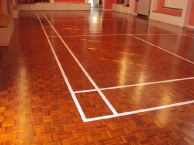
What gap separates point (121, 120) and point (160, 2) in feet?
51.2

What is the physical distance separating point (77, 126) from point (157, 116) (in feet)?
4.61

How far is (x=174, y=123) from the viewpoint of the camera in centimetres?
351

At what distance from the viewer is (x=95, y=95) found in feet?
14.3

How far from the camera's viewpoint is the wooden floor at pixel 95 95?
3166 millimetres

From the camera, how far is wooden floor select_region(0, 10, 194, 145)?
3166mm

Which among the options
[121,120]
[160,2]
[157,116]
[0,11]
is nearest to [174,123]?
[157,116]

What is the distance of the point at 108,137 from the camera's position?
311 centimetres

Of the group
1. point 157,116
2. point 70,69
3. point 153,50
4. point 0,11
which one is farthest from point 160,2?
point 157,116

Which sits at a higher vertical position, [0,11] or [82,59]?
[0,11]

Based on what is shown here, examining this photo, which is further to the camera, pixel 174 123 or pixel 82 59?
pixel 82 59

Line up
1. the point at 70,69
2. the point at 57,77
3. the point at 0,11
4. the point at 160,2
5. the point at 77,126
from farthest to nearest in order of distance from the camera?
the point at 160,2, the point at 0,11, the point at 70,69, the point at 57,77, the point at 77,126

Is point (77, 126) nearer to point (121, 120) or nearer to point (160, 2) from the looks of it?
point (121, 120)

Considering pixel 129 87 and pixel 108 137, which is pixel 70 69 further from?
pixel 108 137

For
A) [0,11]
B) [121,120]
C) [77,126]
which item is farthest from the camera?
[0,11]
